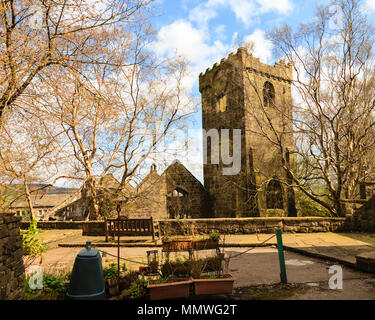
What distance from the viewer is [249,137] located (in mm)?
16500

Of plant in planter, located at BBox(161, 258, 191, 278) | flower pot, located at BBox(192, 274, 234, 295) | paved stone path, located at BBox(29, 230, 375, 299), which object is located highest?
plant in planter, located at BBox(161, 258, 191, 278)

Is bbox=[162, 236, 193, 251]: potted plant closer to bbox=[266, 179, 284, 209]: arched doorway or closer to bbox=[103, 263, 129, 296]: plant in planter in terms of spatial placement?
bbox=[103, 263, 129, 296]: plant in planter

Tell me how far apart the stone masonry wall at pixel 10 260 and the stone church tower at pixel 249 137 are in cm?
1224

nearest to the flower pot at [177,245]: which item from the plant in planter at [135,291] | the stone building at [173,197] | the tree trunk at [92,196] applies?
the plant in planter at [135,291]

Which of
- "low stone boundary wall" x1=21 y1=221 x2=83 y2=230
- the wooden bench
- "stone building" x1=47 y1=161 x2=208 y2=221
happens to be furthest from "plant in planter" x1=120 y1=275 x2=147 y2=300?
"stone building" x1=47 y1=161 x2=208 y2=221

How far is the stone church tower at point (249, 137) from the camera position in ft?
51.5

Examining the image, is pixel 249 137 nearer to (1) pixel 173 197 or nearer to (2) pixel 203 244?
(1) pixel 173 197

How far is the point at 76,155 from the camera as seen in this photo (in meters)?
13.4

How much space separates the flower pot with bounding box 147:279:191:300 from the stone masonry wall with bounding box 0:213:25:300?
6.20 ft

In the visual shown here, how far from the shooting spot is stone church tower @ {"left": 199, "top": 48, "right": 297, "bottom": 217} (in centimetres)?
1570
